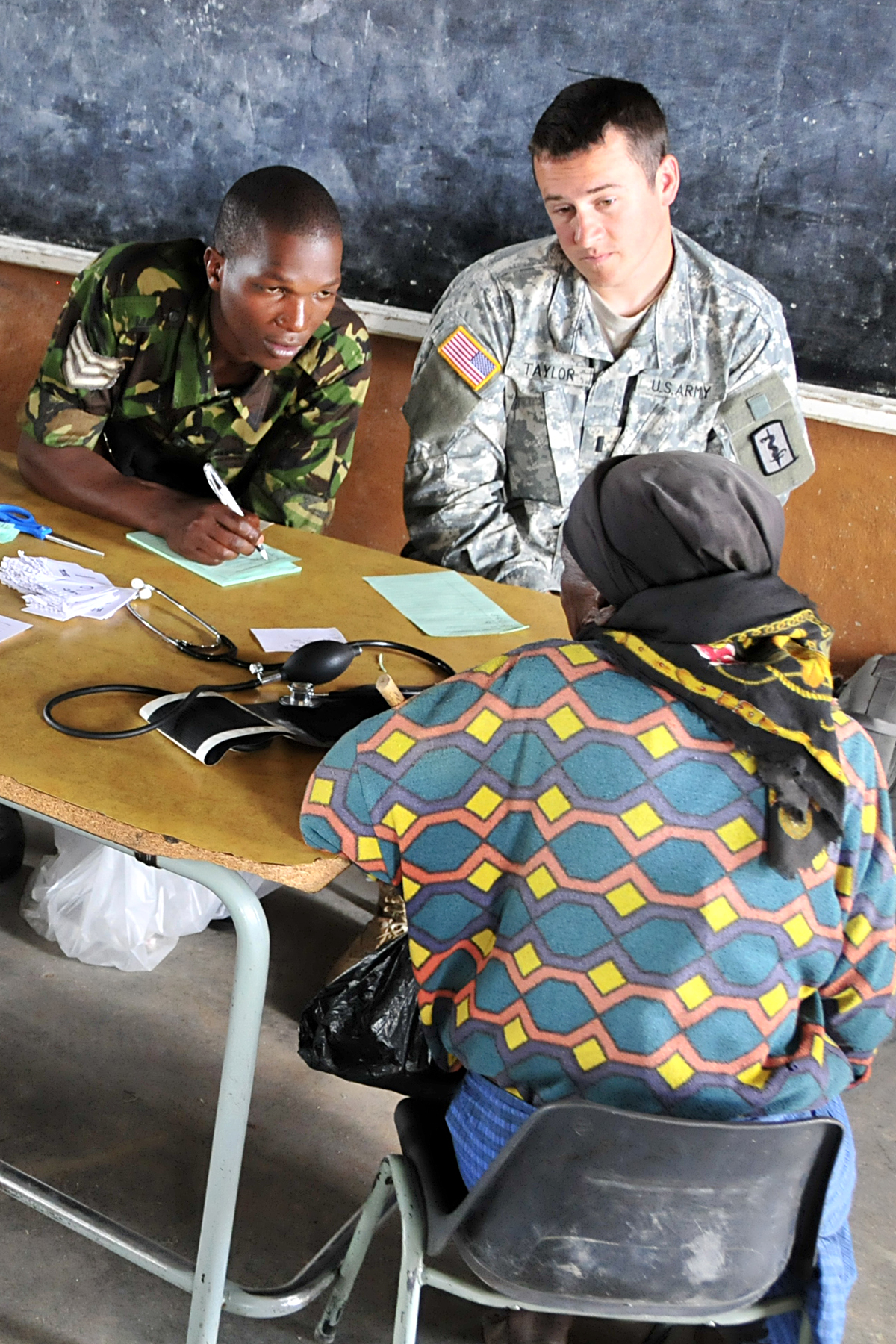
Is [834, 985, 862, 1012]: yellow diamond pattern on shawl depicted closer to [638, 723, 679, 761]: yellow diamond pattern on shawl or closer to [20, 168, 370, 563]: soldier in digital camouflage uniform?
[638, 723, 679, 761]: yellow diamond pattern on shawl

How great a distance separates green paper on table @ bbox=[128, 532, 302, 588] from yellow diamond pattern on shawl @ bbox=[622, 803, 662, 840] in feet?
3.05

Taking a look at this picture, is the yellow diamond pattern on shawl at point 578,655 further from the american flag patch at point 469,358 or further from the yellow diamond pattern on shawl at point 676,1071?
the american flag patch at point 469,358

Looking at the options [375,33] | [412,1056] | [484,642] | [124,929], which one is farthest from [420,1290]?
[375,33]

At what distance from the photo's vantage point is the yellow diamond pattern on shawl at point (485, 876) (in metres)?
1.09

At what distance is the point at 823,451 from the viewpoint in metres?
2.90

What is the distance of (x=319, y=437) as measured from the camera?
7.27 ft

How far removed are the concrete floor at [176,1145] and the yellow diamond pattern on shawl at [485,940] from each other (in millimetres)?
702

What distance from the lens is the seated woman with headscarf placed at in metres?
1.00

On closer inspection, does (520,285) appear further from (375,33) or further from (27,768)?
(27,768)

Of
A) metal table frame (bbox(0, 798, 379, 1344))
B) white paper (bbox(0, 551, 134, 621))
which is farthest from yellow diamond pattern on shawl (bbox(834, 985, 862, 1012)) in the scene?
white paper (bbox(0, 551, 134, 621))

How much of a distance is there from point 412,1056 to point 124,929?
742mm

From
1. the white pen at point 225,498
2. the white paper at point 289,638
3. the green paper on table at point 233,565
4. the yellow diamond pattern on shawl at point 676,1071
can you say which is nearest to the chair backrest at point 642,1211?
the yellow diamond pattern on shawl at point 676,1071

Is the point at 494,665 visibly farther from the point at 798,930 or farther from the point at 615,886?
the point at 798,930

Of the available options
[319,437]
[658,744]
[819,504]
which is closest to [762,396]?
[819,504]
